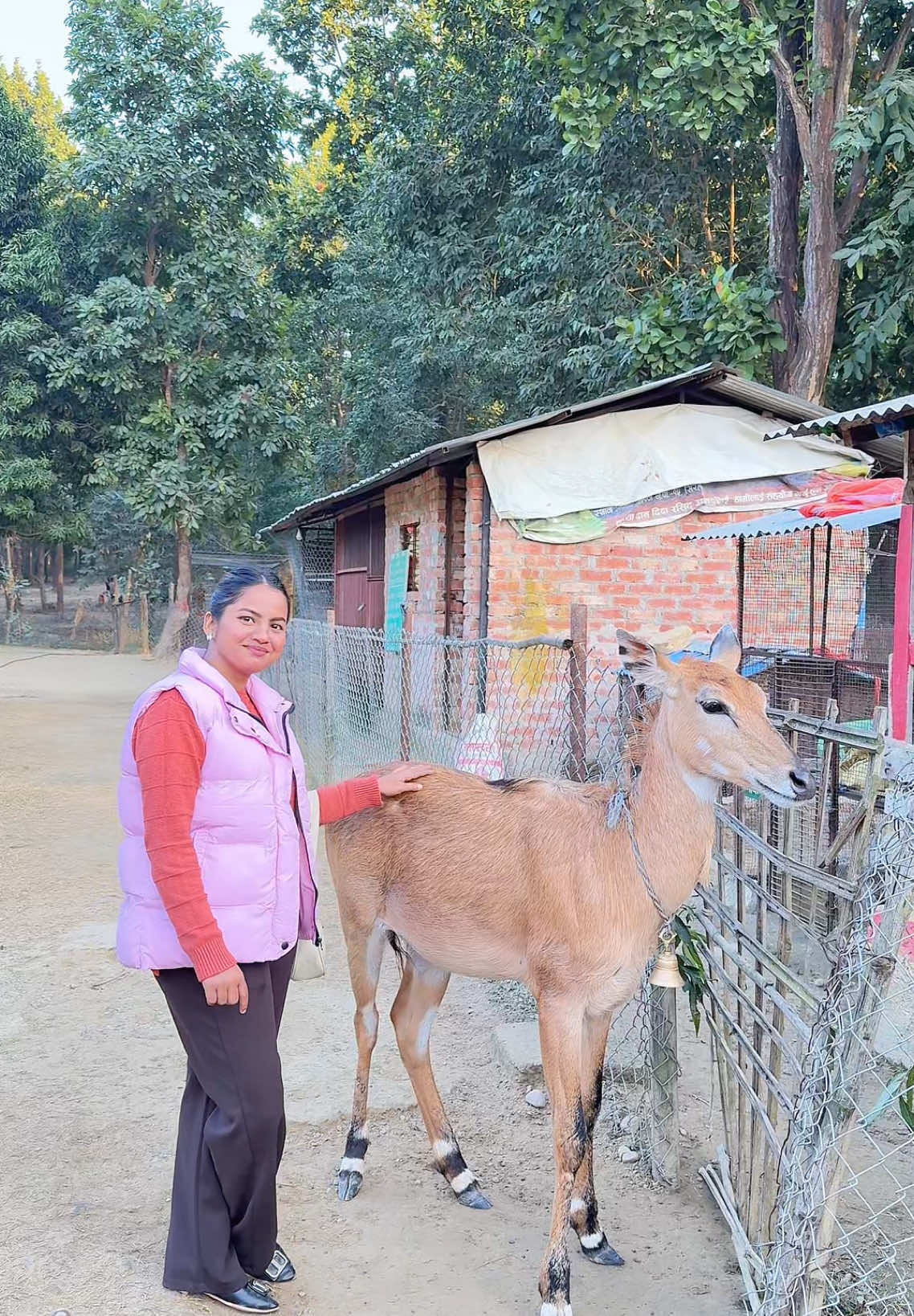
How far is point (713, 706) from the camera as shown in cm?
270

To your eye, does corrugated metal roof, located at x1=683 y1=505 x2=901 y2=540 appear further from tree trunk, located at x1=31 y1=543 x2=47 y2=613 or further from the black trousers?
tree trunk, located at x1=31 y1=543 x2=47 y2=613

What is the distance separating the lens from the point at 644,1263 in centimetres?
297

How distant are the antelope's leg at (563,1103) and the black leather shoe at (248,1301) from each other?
0.68 metres

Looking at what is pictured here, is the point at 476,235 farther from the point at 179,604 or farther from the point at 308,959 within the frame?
the point at 308,959

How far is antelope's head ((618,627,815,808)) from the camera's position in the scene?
2.58 meters

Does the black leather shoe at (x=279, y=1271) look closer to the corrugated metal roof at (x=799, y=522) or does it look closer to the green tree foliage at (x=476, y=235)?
the corrugated metal roof at (x=799, y=522)

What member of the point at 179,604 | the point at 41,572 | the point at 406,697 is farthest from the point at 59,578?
the point at 406,697

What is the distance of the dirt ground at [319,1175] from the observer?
2814mm

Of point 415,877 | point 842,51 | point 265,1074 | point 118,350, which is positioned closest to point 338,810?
point 415,877

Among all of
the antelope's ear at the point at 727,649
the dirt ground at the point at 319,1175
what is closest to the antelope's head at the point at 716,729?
the antelope's ear at the point at 727,649

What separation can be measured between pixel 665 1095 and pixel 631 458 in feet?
23.5

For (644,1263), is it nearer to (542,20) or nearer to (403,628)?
(403,628)

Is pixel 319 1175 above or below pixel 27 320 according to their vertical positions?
below

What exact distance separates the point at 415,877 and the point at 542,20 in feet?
37.6
